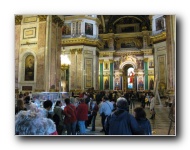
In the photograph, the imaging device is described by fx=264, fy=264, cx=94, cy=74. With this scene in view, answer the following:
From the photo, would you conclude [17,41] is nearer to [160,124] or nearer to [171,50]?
[171,50]

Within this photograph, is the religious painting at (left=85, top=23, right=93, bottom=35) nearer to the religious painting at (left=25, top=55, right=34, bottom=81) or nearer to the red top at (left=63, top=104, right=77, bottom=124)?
the religious painting at (left=25, top=55, right=34, bottom=81)

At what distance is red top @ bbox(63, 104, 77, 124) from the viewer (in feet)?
14.7

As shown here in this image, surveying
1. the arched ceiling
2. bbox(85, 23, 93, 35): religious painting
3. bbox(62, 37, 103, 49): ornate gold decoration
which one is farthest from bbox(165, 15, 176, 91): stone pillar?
bbox(85, 23, 93, 35): religious painting

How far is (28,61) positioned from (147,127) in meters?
2.51

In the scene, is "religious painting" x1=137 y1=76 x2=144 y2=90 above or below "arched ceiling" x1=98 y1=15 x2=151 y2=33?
below

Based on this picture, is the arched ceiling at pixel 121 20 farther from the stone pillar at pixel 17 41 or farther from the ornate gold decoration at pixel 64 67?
the stone pillar at pixel 17 41

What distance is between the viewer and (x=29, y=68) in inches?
195

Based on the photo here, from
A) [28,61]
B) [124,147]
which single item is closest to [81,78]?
[28,61]

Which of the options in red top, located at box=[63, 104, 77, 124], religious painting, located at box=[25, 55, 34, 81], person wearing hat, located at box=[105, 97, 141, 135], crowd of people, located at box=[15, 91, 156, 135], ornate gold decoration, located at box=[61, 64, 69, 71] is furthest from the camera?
religious painting, located at box=[25, 55, 34, 81]

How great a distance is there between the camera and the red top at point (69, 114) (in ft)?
14.7

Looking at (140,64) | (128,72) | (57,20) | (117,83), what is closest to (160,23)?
(140,64)

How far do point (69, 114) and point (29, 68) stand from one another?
1210 millimetres

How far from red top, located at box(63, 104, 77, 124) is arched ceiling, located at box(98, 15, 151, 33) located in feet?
5.08

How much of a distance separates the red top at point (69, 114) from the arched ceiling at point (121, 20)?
155 cm
